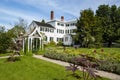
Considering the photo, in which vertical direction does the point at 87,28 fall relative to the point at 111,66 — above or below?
above

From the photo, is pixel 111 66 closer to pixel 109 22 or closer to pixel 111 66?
pixel 111 66

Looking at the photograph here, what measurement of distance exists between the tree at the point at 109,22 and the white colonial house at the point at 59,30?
26.9ft

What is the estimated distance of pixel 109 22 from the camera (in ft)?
136

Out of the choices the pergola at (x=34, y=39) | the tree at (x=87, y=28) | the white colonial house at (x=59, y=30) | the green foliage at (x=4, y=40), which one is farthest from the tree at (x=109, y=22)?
the green foliage at (x=4, y=40)

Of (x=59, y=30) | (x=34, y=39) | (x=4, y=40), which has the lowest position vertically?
(x=4, y=40)

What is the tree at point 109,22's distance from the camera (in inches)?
1580

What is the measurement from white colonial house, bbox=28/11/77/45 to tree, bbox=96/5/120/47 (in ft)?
26.9

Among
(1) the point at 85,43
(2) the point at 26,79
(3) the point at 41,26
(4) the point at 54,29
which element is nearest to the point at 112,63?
(2) the point at 26,79

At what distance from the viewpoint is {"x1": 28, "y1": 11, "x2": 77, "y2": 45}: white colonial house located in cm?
4328

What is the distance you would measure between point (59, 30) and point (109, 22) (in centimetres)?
1436

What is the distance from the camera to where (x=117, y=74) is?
30.9 feet

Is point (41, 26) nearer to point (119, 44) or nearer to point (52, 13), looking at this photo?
point (52, 13)

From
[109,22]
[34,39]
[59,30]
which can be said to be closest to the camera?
[34,39]

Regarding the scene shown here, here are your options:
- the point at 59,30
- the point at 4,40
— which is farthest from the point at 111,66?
the point at 59,30
